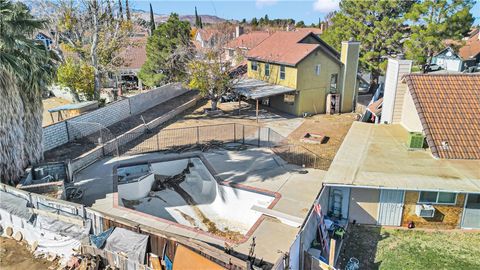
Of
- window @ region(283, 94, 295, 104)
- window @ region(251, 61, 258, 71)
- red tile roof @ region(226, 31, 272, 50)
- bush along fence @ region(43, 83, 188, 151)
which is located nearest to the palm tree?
bush along fence @ region(43, 83, 188, 151)

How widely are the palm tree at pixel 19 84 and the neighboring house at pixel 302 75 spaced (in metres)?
16.4

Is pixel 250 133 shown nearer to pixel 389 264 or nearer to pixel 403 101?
pixel 403 101

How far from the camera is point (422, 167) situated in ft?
49.0

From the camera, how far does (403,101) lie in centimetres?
2072

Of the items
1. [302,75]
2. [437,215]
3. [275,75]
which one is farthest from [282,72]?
[437,215]

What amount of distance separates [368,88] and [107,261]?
132ft

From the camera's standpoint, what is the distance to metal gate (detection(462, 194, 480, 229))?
14001 mm

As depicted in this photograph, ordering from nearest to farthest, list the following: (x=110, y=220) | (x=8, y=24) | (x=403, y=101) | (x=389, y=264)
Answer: (x=110, y=220)
(x=389, y=264)
(x=8, y=24)
(x=403, y=101)

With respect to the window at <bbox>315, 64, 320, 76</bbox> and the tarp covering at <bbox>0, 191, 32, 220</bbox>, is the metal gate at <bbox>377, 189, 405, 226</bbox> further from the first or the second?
the window at <bbox>315, 64, 320, 76</bbox>

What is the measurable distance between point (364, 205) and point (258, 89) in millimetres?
17828

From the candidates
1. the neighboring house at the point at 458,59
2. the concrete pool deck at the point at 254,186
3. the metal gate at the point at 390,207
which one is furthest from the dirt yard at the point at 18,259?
the neighboring house at the point at 458,59

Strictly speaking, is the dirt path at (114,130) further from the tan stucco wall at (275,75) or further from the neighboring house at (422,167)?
the neighboring house at (422,167)

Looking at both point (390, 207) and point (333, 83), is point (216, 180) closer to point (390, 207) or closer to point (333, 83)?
point (390, 207)

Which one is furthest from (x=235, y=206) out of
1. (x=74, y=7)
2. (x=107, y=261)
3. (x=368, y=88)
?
(x=368, y=88)
